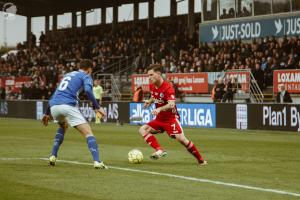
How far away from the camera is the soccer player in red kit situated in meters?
14.1

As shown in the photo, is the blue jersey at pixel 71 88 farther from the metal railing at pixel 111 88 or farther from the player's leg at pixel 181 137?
the metal railing at pixel 111 88

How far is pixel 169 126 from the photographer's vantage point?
14.5 meters

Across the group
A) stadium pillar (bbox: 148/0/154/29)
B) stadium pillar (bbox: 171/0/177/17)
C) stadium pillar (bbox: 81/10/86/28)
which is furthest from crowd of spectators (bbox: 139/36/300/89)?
stadium pillar (bbox: 81/10/86/28)

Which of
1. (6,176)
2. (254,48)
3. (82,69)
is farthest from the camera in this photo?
(254,48)

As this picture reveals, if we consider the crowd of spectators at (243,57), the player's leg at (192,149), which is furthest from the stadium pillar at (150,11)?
the player's leg at (192,149)

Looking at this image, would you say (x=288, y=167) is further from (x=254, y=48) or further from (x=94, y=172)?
(x=254, y=48)

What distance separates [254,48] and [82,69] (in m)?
22.6

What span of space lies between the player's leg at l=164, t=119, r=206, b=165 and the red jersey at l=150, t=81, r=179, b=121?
18 centimetres

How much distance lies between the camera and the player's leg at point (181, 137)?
14.1 meters

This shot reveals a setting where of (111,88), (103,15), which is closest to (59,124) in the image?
(111,88)

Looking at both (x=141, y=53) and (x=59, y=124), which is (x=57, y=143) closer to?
(x=59, y=124)

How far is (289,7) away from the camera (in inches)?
1489

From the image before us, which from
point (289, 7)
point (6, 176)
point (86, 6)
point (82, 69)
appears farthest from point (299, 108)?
point (86, 6)

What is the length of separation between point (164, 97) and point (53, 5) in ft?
171
